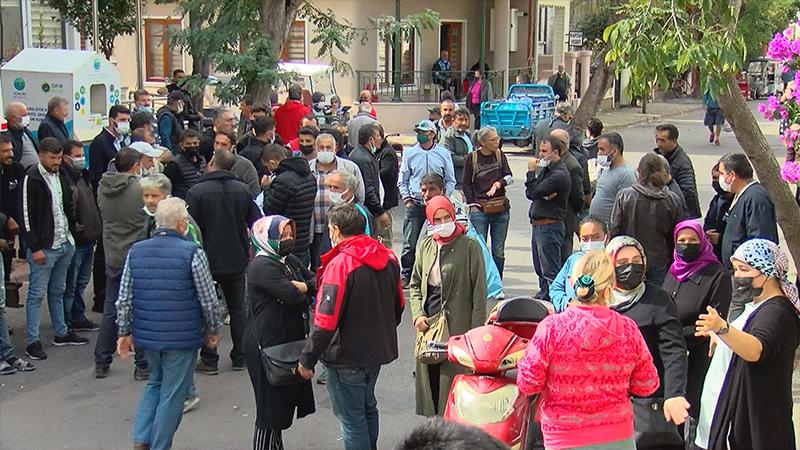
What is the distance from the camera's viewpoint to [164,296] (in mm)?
6473

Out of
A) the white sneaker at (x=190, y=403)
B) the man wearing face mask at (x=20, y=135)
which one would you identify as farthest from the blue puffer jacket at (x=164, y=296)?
the man wearing face mask at (x=20, y=135)

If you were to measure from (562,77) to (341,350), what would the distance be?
2308cm

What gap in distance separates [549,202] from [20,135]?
582cm

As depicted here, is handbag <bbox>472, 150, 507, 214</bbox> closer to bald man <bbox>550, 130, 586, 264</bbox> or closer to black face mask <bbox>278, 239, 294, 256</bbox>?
bald man <bbox>550, 130, 586, 264</bbox>

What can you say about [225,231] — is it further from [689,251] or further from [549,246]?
[689,251]

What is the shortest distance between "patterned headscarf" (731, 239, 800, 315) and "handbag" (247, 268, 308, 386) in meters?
2.59

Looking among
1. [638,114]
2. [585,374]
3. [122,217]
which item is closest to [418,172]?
[122,217]

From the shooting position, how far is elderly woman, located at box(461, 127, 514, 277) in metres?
10.7

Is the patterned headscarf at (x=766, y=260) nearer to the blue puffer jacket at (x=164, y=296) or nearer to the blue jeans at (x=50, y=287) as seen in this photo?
the blue puffer jacket at (x=164, y=296)

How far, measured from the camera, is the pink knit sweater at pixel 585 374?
4.61m

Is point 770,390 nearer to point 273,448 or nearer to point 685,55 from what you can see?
point 685,55

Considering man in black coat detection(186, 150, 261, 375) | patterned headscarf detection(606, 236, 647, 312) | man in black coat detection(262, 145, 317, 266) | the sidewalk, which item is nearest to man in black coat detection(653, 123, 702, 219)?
man in black coat detection(262, 145, 317, 266)

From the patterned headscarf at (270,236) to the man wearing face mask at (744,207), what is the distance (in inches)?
145

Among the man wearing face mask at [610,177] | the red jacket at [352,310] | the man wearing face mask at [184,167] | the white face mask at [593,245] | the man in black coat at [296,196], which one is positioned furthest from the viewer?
the man wearing face mask at [184,167]
